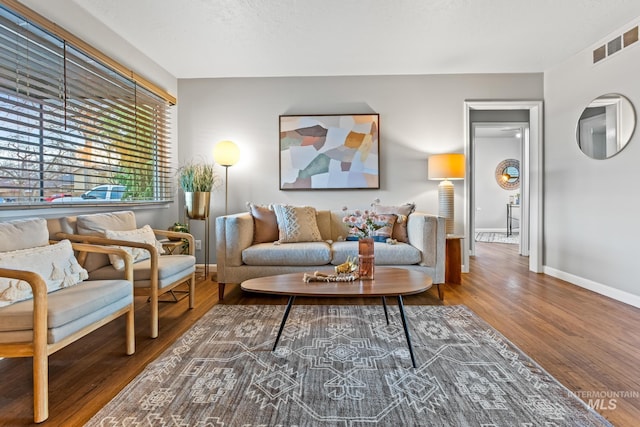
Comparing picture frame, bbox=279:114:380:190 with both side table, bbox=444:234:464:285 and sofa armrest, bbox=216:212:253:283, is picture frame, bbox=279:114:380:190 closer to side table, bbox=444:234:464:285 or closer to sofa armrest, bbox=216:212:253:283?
side table, bbox=444:234:464:285

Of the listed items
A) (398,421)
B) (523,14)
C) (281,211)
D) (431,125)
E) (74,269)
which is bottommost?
(398,421)

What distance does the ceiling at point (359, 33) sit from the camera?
263 centimetres

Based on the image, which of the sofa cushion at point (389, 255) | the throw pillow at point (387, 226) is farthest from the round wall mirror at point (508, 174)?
the sofa cushion at point (389, 255)

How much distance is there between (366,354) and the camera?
6.47 ft

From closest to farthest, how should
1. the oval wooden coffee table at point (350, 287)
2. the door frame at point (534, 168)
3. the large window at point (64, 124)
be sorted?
the oval wooden coffee table at point (350, 287) → the large window at point (64, 124) → the door frame at point (534, 168)

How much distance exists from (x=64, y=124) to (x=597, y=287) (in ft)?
15.7

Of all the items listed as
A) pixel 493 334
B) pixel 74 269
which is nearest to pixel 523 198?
pixel 493 334

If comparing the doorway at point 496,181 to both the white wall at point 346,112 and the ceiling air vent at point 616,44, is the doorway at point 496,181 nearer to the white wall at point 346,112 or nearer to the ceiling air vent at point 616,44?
the white wall at point 346,112

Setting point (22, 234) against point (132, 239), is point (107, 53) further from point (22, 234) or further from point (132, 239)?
point (22, 234)

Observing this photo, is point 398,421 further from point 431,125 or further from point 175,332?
point 431,125

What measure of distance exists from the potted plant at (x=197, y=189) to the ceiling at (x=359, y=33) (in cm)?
120

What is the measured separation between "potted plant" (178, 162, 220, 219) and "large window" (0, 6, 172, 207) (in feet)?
1.37

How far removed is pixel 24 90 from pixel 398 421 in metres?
2.78

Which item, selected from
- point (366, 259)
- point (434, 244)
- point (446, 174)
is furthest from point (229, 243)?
point (446, 174)
